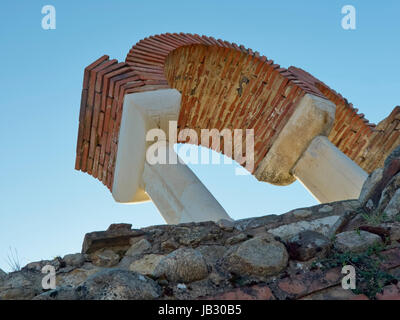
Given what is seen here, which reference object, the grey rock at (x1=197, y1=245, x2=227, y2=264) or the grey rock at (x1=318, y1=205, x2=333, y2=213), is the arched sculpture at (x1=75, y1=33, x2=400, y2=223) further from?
the grey rock at (x1=197, y1=245, x2=227, y2=264)

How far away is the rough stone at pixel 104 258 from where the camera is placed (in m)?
1.91

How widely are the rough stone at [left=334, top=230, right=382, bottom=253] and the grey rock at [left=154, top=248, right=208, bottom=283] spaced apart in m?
0.53

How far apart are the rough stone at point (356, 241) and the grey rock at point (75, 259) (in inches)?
41.9

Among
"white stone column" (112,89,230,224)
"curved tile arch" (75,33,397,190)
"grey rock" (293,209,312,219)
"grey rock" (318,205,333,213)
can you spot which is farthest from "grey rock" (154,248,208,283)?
"curved tile arch" (75,33,397,190)

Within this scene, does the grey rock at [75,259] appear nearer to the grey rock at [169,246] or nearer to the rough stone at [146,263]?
the rough stone at [146,263]

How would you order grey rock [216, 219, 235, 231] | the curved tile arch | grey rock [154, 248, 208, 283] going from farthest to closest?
the curved tile arch, grey rock [216, 219, 235, 231], grey rock [154, 248, 208, 283]

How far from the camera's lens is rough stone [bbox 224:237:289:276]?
1.57 m

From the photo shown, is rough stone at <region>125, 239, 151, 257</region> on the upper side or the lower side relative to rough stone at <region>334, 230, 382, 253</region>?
lower

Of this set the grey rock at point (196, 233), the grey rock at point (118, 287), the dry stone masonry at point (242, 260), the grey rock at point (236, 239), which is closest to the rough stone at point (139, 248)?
the dry stone masonry at point (242, 260)

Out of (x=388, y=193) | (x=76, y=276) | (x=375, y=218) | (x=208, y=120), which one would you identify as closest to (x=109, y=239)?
(x=76, y=276)
